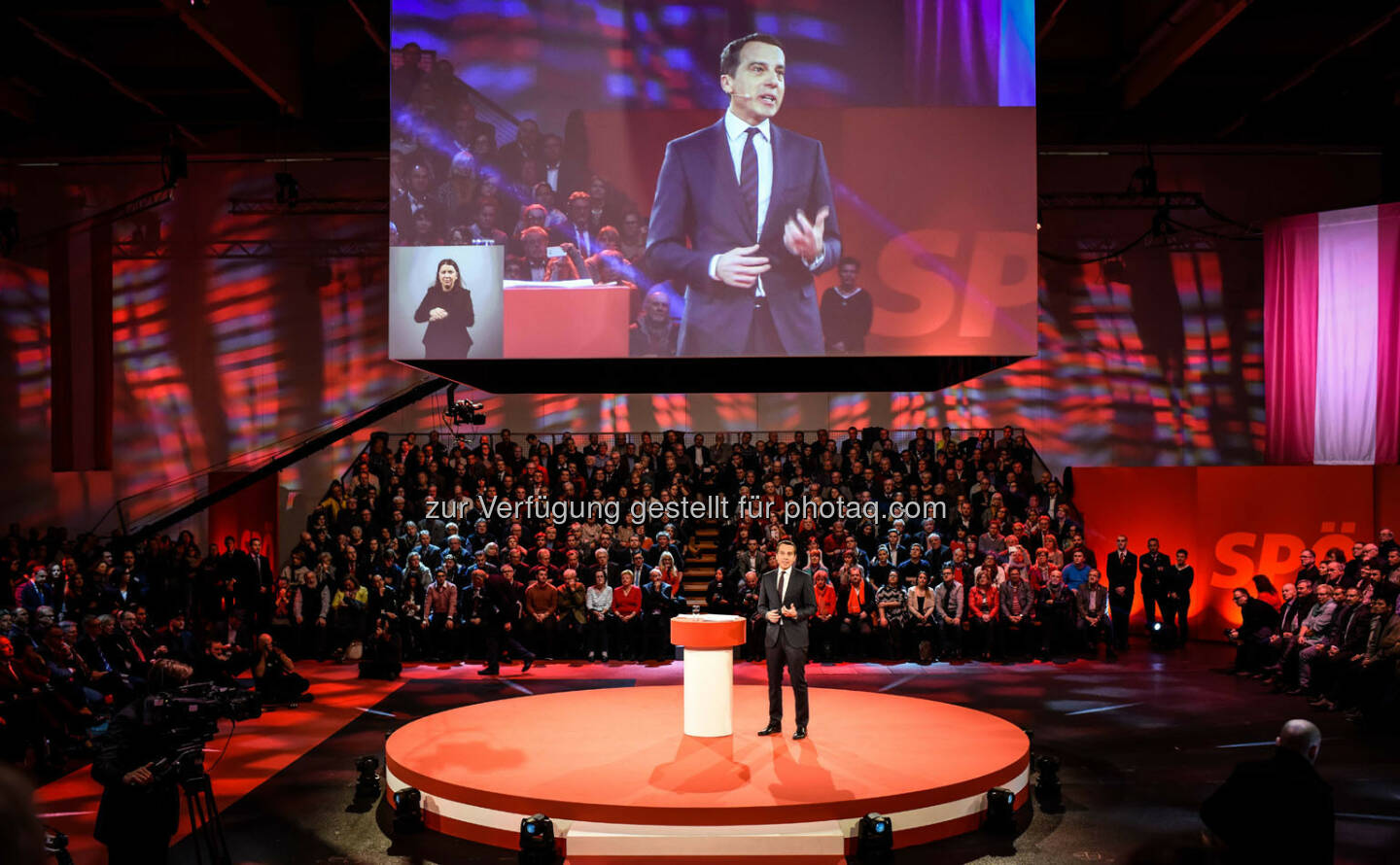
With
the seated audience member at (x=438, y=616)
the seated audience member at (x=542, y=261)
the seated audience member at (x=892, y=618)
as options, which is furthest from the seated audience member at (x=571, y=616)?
the seated audience member at (x=542, y=261)

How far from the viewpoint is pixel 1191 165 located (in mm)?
18281

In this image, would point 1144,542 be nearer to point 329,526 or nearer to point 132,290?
point 329,526

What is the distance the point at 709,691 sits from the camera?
773 cm

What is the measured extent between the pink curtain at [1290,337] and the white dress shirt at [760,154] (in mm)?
10503

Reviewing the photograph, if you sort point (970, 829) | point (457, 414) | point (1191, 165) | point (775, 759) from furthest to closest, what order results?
point (1191, 165)
point (457, 414)
point (775, 759)
point (970, 829)

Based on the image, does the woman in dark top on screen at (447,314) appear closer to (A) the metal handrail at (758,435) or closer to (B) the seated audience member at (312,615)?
(B) the seated audience member at (312,615)

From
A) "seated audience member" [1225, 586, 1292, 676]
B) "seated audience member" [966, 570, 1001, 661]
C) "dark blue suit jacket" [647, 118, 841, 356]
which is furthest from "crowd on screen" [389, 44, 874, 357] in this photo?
"seated audience member" [1225, 586, 1292, 676]

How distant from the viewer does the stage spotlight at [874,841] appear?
19.8ft

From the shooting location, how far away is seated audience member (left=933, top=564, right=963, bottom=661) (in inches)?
506

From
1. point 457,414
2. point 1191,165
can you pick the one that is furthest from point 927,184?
point 1191,165

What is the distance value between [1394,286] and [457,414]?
507 inches

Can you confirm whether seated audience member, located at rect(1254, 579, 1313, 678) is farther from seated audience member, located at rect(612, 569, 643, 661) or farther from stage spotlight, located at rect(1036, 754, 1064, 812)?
seated audience member, located at rect(612, 569, 643, 661)

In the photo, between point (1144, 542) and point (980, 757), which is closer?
point (980, 757)

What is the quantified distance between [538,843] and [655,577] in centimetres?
692
